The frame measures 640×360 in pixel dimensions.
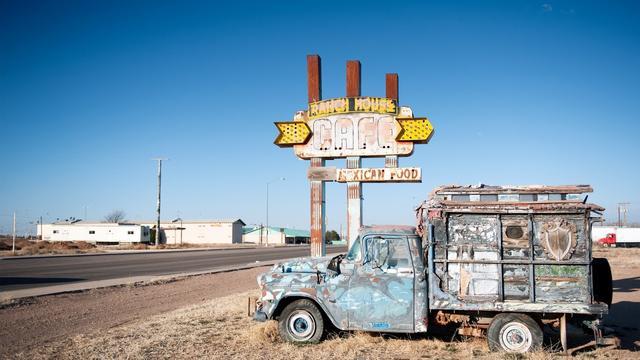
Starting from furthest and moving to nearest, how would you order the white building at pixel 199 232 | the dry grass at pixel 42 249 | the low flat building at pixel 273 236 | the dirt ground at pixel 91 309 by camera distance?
the low flat building at pixel 273 236 < the white building at pixel 199 232 < the dry grass at pixel 42 249 < the dirt ground at pixel 91 309

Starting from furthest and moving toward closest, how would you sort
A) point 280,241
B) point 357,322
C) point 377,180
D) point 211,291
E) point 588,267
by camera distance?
point 280,241 → point 211,291 → point 377,180 → point 357,322 → point 588,267

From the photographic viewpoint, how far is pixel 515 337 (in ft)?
27.5

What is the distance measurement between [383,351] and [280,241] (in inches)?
3809

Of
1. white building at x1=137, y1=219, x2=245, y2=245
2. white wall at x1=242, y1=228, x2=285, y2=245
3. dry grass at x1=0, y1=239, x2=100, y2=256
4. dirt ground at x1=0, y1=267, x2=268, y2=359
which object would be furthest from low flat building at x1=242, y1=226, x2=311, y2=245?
dirt ground at x1=0, y1=267, x2=268, y2=359

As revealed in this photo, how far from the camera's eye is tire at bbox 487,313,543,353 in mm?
8320

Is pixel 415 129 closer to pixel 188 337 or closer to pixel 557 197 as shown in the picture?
pixel 557 197

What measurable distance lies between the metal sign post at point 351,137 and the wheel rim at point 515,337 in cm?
720

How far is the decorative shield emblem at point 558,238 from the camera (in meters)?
8.22

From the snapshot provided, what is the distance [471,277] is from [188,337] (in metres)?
5.28

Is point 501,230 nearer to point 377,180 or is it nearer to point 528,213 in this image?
point 528,213

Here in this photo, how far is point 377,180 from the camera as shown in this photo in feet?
49.9

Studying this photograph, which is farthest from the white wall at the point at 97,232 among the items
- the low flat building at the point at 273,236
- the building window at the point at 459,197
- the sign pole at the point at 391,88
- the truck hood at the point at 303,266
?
the building window at the point at 459,197

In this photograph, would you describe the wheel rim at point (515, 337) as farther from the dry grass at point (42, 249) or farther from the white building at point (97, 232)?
the white building at point (97, 232)

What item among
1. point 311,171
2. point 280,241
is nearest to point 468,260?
point 311,171
